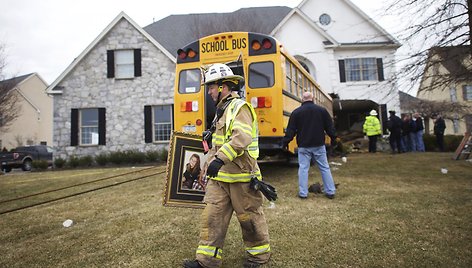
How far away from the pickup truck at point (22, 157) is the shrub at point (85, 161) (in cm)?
303

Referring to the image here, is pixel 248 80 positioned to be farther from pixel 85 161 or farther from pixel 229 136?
pixel 85 161

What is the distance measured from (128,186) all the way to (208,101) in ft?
9.74

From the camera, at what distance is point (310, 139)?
5.93 metres

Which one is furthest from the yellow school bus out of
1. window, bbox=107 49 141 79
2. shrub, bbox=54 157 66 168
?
shrub, bbox=54 157 66 168

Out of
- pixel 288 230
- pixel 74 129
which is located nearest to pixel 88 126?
pixel 74 129

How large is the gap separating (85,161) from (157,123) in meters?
4.03

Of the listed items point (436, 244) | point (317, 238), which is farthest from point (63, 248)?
point (436, 244)

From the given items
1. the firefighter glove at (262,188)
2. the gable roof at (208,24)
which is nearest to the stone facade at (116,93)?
the gable roof at (208,24)

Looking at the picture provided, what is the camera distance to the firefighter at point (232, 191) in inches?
115

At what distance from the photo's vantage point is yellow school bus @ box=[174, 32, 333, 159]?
692cm

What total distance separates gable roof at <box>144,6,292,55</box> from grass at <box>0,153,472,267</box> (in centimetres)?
1549

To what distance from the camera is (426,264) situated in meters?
3.17

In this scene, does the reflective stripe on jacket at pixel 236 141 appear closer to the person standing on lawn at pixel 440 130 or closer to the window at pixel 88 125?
the person standing on lawn at pixel 440 130

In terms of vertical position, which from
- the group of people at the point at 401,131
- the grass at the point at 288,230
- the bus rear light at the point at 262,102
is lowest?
the grass at the point at 288,230
